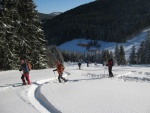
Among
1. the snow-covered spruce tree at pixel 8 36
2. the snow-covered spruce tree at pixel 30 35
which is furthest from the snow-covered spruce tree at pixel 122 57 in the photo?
the snow-covered spruce tree at pixel 8 36

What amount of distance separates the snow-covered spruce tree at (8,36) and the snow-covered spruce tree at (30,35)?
2.61 m

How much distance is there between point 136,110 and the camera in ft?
32.4

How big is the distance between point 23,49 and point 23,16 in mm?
5004

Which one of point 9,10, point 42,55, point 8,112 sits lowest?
point 8,112

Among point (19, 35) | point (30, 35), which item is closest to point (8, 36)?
point (19, 35)

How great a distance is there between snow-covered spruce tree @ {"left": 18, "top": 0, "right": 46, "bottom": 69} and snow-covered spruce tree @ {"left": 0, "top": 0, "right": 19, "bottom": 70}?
2.61 meters

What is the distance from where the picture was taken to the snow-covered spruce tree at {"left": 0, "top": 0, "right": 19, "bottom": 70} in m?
32.9

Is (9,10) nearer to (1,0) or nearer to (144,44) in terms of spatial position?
(1,0)

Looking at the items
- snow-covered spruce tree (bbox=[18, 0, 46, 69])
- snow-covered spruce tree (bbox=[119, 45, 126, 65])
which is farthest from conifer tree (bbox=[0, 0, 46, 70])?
snow-covered spruce tree (bbox=[119, 45, 126, 65])

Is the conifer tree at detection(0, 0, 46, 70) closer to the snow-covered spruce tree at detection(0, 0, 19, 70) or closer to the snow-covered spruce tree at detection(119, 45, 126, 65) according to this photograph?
the snow-covered spruce tree at detection(0, 0, 19, 70)

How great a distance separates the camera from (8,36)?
34406 millimetres

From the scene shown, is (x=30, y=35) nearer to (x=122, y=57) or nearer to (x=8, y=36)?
(x=8, y=36)

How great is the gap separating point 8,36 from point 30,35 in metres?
6.44

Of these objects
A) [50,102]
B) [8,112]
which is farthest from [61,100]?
[8,112]
